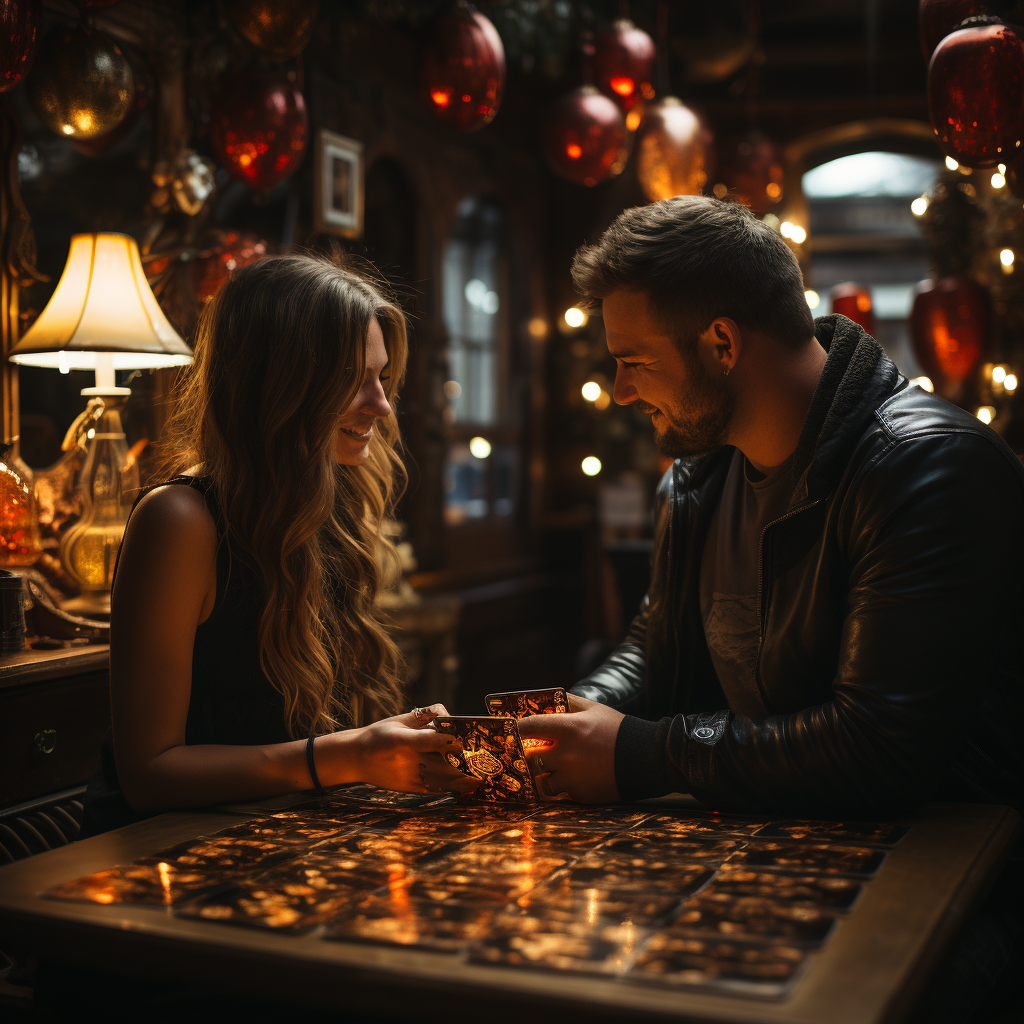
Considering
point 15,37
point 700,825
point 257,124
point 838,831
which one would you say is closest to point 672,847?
point 700,825

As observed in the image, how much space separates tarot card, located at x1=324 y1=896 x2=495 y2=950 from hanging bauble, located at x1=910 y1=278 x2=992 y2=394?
3.80 metres

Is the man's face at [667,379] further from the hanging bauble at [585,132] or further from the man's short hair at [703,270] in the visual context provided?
the hanging bauble at [585,132]

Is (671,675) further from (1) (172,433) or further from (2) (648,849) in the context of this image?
(1) (172,433)

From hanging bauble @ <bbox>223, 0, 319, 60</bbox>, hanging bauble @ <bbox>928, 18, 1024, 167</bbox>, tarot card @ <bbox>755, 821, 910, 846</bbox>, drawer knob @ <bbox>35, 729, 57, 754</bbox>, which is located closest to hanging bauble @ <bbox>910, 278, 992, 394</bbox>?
hanging bauble @ <bbox>928, 18, 1024, 167</bbox>

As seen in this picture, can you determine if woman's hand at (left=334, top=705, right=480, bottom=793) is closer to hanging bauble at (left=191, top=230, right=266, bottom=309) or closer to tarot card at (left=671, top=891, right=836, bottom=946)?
tarot card at (left=671, top=891, right=836, bottom=946)

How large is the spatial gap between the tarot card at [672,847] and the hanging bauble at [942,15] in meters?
1.88

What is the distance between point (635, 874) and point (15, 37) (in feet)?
6.44

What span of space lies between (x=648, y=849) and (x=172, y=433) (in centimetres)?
127

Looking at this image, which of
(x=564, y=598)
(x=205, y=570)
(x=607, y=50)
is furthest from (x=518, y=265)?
(x=205, y=570)

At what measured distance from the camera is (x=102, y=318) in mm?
2418

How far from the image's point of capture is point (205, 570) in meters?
1.64

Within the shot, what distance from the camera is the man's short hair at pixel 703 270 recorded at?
1776 millimetres

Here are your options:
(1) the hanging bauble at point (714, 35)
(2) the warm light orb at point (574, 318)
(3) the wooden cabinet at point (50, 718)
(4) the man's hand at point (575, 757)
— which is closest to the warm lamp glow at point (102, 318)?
(3) the wooden cabinet at point (50, 718)

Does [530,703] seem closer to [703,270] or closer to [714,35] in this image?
[703,270]
